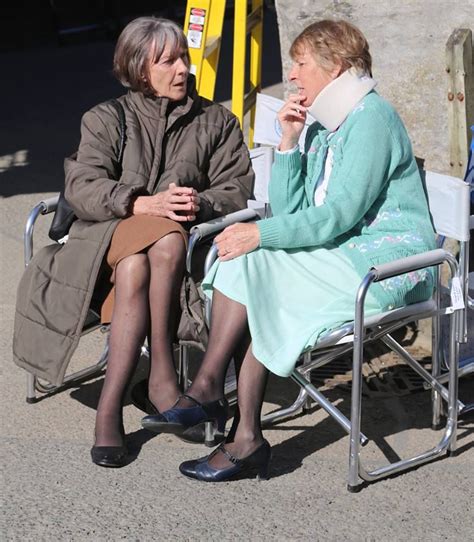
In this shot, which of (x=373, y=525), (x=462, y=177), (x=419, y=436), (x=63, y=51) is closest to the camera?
(x=373, y=525)

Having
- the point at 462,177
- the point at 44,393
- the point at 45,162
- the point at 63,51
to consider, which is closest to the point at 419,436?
the point at 462,177

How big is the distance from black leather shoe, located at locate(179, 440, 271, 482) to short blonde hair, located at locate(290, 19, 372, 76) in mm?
1280

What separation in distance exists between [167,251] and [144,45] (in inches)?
30.7

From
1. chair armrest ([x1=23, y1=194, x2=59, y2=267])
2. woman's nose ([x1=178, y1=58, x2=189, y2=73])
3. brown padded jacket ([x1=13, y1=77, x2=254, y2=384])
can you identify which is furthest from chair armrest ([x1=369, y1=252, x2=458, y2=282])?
chair armrest ([x1=23, y1=194, x2=59, y2=267])

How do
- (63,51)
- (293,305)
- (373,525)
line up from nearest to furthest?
(373,525) < (293,305) < (63,51)

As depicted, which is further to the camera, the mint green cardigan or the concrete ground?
the mint green cardigan

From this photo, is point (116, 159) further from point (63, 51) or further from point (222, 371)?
point (63, 51)

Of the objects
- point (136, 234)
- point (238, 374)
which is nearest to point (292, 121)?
point (136, 234)

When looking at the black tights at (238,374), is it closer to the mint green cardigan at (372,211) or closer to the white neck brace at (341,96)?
the mint green cardigan at (372,211)

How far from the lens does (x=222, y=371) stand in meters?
4.04

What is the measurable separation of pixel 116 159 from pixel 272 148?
0.69m

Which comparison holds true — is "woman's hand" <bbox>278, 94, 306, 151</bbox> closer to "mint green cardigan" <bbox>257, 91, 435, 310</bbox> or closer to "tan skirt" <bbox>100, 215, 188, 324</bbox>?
"mint green cardigan" <bbox>257, 91, 435, 310</bbox>

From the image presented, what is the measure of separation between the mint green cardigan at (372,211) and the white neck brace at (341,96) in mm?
27

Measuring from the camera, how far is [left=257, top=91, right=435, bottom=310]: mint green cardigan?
4.00 m
